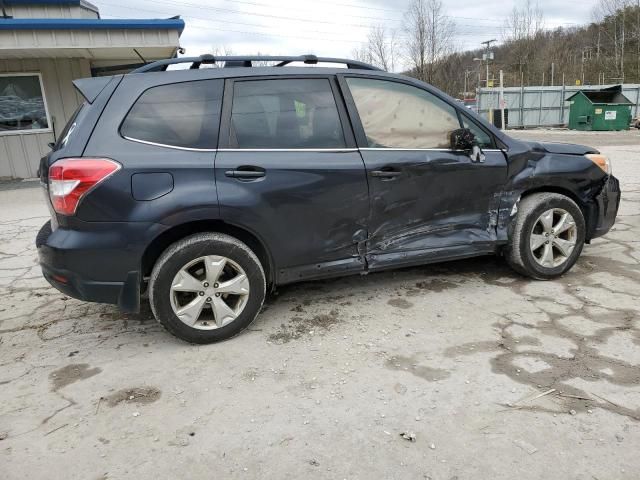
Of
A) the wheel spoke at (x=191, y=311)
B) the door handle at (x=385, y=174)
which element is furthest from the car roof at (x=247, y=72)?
the wheel spoke at (x=191, y=311)

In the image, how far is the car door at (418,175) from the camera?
11.8 feet

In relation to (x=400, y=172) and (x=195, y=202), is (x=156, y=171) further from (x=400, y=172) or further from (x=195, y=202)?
(x=400, y=172)

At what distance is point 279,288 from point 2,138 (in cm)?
956

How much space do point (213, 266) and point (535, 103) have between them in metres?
28.3

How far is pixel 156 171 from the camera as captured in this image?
9.95ft

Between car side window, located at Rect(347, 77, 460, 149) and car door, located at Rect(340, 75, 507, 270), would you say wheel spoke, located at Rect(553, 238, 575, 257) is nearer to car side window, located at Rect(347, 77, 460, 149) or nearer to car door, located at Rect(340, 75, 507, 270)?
car door, located at Rect(340, 75, 507, 270)

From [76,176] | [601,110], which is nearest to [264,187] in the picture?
[76,176]

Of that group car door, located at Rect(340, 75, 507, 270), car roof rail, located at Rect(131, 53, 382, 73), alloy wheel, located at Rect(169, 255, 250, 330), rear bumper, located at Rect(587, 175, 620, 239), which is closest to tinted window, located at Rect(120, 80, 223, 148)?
car roof rail, located at Rect(131, 53, 382, 73)

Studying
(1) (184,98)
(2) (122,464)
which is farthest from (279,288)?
(2) (122,464)

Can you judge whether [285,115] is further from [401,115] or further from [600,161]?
[600,161]

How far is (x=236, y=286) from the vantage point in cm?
329

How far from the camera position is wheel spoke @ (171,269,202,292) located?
10.4ft

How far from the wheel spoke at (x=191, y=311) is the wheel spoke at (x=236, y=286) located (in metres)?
0.15

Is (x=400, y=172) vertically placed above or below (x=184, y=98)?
below
